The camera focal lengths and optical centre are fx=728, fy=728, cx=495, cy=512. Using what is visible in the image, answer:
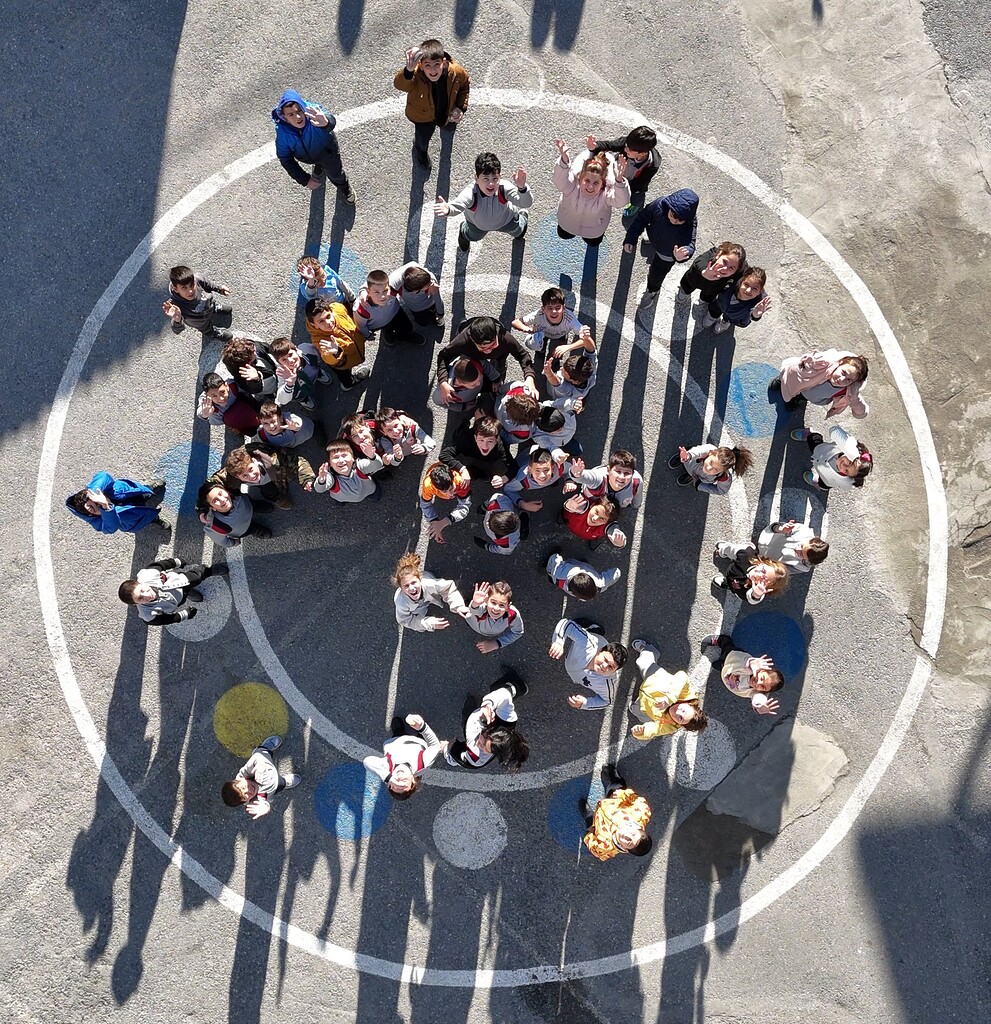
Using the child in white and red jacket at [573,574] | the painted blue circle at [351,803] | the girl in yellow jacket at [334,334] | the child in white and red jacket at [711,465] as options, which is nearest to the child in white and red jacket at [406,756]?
the painted blue circle at [351,803]

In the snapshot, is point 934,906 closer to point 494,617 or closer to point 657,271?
point 494,617

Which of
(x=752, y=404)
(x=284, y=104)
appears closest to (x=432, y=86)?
(x=284, y=104)

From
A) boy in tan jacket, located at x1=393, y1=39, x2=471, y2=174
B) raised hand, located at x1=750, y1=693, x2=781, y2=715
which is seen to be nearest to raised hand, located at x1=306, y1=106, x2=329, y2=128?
boy in tan jacket, located at x1=393, y1=39, x2=471, y2=174

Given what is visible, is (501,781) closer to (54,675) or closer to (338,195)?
(54,675)

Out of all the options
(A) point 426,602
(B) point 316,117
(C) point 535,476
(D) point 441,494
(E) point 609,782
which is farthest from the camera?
(E) point 609,782

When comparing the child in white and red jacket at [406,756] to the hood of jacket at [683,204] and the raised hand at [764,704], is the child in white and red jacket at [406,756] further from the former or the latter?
the hood of jacket at [683,204]
